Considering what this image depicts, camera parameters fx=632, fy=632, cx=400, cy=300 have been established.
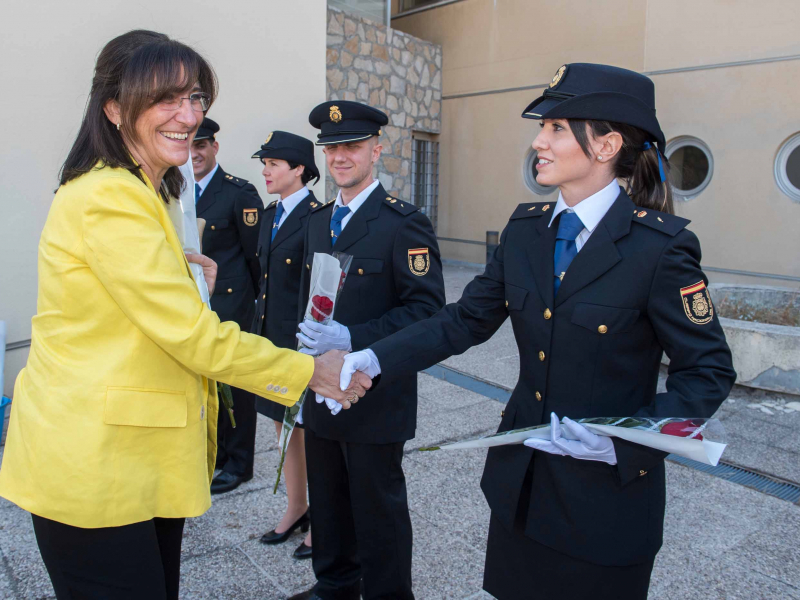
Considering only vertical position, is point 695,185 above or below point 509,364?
above

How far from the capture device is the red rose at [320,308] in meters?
2.07

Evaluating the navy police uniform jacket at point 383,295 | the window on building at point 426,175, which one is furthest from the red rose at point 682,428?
the window on building at point 426,175

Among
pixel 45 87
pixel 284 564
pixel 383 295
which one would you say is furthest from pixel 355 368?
pixel 45 87

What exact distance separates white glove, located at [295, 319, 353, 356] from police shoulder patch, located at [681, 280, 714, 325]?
113cm

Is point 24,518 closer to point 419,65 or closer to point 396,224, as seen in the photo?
point 396,224

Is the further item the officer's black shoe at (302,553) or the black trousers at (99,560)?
the officer's black shoe at (302,553)

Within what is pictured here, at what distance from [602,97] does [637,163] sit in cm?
24

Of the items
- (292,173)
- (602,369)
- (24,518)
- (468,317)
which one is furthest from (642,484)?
(24,518)

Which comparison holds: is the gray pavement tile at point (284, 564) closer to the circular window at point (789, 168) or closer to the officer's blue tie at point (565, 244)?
the officer's blue tie at point (565, 244)

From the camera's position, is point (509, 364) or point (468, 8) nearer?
point (509, 364)

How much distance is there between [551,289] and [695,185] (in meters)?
7.71

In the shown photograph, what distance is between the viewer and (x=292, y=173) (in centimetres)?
343

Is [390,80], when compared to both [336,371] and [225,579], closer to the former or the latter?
[225,579]

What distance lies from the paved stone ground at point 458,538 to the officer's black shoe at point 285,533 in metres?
0.04
